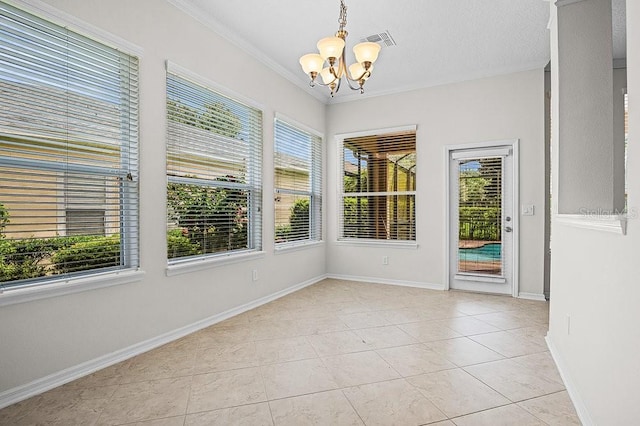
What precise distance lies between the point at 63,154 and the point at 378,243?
13.2ft

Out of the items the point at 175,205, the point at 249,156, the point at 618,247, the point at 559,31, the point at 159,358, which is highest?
the point at 559,31

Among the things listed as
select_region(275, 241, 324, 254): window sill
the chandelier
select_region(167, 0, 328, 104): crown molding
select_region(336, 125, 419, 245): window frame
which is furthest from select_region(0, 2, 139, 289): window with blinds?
select_region(336, 125, 419, 245): window frame

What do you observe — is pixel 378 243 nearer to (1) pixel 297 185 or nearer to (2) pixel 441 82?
(1) pixel 297 185

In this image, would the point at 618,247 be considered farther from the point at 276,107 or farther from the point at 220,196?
the point at 276,107

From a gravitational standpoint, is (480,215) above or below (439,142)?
below

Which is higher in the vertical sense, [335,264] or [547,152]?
[547,152]

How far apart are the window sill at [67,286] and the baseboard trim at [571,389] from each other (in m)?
2.96

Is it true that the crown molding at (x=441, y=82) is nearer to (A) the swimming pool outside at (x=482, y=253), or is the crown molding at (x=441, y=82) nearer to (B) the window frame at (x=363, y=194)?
(B) the window frame at (x=363, y=194)

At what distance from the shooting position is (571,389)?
2053mm

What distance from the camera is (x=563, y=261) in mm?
2422

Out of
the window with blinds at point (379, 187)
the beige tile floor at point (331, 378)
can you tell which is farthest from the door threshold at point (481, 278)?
the beige tile floor at point (331, 378)

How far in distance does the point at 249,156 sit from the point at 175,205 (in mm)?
1144

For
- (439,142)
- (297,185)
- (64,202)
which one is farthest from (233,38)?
(439,142)

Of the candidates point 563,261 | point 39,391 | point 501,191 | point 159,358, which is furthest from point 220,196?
point 501,191
